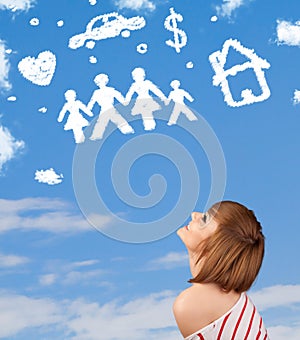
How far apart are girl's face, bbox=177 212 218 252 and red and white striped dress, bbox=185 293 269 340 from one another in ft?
0.57

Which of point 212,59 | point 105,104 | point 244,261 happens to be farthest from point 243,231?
point 212,59

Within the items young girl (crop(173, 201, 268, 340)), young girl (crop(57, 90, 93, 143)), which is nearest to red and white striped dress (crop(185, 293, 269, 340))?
young girl (crop(173, 201, 268, 340))

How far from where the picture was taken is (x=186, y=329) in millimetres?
1723

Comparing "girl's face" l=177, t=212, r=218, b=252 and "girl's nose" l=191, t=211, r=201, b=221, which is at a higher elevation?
"girl's nose" l=191, t=211, r=201, b=221

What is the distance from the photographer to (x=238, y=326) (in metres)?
1.77

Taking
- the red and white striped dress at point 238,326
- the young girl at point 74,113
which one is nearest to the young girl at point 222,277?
the red and white striped dress at point 238,326

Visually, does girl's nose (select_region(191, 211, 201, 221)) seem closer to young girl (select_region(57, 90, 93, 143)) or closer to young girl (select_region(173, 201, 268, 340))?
young girl (select_region(173, 201, 268, 340))

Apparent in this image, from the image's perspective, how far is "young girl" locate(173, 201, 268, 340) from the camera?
1705 mm

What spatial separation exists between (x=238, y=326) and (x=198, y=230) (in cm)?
26

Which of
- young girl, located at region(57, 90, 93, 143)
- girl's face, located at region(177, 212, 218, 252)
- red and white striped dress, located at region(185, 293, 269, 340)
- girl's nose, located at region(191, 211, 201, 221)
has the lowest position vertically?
red and white striped dress, located at region(185, 293, 269, 340)

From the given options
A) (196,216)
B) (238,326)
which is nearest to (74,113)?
(196,216)

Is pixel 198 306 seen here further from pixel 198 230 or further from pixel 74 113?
pixel 74 113

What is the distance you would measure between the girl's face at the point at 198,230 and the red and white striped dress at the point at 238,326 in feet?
0.57

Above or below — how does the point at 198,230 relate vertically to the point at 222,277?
above
